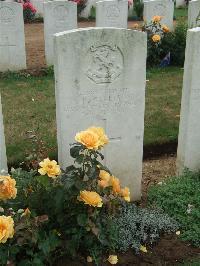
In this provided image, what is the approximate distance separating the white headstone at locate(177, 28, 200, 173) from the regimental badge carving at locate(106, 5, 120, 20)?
20.3ft

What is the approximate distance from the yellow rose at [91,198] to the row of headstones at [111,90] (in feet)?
3.32

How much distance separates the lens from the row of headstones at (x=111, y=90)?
3615 millimetres

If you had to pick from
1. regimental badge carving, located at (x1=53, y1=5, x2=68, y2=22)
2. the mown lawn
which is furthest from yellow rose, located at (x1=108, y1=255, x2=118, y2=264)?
regimental badge carving, located at (x1=53, y1=5, x2=68, y2=22)

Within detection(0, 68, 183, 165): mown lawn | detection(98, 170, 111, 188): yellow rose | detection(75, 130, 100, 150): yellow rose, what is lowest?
detection(0, 68, 183, 165): mown lawn

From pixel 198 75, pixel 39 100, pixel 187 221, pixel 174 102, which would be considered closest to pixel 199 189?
pixel 187 221

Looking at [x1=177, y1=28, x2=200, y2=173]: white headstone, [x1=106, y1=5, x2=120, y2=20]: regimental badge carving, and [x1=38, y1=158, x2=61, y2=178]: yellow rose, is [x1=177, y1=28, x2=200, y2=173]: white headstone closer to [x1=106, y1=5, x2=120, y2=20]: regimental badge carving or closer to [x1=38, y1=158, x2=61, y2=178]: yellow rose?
[x1=38, y1=158, x2=61, y2=178]: yellow rose

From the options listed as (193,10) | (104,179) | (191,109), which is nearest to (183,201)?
(191,109)

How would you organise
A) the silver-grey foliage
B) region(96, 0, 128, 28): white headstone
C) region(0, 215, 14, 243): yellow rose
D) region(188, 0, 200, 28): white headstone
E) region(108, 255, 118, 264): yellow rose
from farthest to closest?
1. region(188, 0, 200, 28): white headstone
2. region(96, 0, 128, 28): white headstone
3. the silver-grey foliage
4. region(108, 255, 118, 264): yellow rose
5. region(0, 215, 14, 243): yellow rose

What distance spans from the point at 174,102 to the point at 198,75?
3.00m

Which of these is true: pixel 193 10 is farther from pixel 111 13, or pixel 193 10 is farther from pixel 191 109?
pixel 191 109

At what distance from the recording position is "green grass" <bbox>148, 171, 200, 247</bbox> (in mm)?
3725

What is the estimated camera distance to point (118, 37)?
12.2 feet

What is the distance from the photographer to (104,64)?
3.76m

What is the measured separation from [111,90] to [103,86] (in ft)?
0.29
